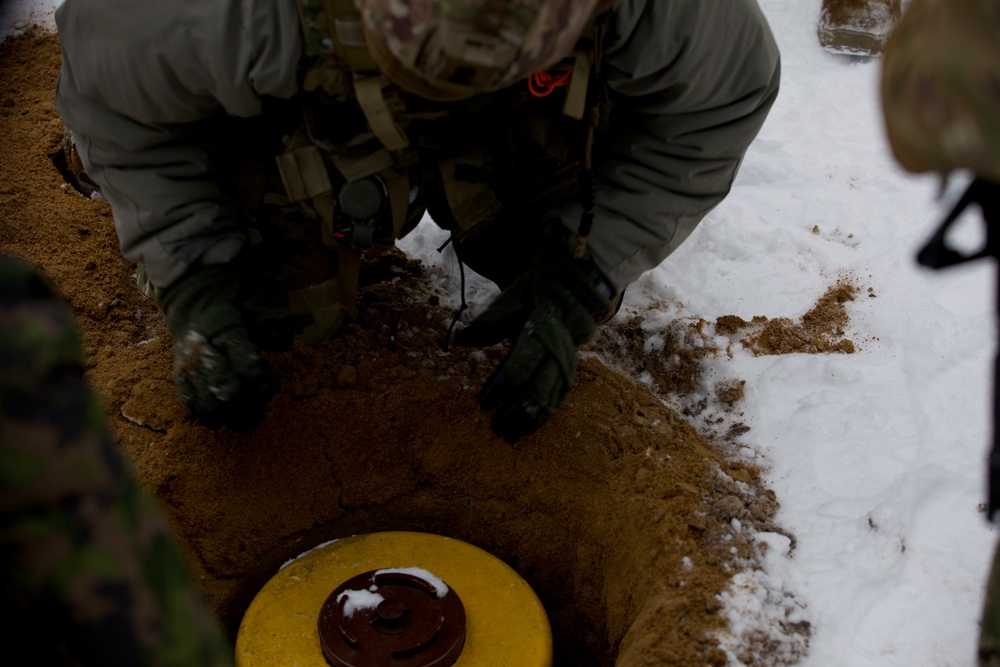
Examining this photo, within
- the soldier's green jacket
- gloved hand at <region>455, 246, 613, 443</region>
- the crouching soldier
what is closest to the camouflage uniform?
the crouching soldier

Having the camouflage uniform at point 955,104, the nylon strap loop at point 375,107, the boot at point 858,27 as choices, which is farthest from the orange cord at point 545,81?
the boot at point 858,27

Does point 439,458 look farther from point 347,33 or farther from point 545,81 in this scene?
point 347,33

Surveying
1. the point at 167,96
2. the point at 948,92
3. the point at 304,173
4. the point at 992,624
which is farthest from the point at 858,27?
the point at 992,624

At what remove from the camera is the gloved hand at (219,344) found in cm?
200

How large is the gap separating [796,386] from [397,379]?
1.00 metres

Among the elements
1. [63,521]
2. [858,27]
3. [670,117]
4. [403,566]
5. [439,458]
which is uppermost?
[63,521]

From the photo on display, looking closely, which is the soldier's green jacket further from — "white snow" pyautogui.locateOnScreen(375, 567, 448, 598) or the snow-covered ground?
"white snow" pyautogui.locateOnScreen(375, 567, 448, 598)

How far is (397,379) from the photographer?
95.4 inches

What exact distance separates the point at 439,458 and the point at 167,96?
42.3 inches

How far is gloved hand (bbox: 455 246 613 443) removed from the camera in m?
2.06

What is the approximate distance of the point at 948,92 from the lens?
102cm

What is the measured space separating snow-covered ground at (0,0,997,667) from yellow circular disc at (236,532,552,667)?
0.55 m

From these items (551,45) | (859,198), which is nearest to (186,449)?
(551,45)

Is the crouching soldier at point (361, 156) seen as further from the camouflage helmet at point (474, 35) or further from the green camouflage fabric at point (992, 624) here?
the green camouflage fabric at point (992, 624)
